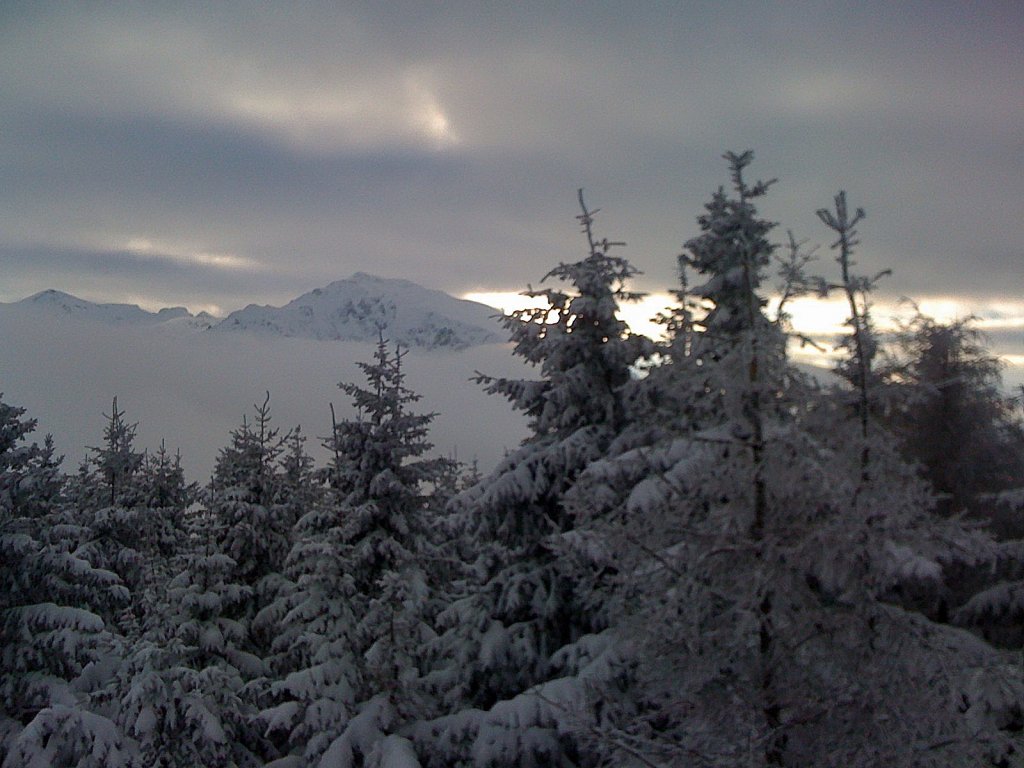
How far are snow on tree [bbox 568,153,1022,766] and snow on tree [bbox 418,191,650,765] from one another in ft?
17.4

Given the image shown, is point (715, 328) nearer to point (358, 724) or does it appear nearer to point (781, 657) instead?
point (781, 657)

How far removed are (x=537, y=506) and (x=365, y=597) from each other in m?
6.29

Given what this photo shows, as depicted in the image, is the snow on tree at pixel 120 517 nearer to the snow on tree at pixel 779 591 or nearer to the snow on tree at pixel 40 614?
the snow on tree at pixel 40 614

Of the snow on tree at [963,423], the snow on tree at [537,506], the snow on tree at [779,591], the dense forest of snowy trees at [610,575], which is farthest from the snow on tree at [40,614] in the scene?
the snow on tree at [963,423]

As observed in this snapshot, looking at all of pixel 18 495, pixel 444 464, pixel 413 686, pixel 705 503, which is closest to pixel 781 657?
pixel 705 503

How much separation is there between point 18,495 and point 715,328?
16.3 meters

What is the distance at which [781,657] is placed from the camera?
6289 millimetres

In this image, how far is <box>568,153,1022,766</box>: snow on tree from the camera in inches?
232

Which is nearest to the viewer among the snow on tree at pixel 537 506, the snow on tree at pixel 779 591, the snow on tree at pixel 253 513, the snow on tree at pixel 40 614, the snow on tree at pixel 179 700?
the snow on tree at pixel 779 591

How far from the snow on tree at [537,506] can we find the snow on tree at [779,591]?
530cm

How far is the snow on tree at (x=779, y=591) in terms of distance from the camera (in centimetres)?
588

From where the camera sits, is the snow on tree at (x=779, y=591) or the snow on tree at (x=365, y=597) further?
the snow on tree at (x=365, y=597)

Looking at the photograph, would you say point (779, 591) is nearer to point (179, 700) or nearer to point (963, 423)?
point (963, 423)

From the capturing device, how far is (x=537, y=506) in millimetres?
12867
